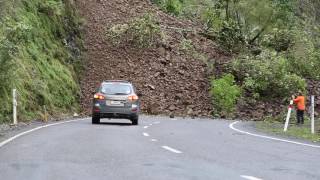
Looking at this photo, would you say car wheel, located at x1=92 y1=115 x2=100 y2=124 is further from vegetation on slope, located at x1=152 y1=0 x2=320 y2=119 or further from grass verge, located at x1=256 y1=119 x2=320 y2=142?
vegetation on slope, located at x1=152 y1=0 x2=320 y2=119

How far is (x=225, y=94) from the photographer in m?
41.4

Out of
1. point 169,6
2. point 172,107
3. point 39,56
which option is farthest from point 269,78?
point 169,6

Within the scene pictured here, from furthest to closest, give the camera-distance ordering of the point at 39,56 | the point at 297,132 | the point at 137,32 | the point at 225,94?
the point at 137,32 < the point at 225,94 < the point at 39,56 < the point at 297,132

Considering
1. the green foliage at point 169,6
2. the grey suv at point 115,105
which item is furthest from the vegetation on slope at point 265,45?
the grey suv at point 115,105

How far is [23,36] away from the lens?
28047 mm

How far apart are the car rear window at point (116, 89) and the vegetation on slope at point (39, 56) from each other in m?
3.76

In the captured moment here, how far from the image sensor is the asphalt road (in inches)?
395

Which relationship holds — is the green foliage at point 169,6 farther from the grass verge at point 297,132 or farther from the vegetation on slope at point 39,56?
the grass verge at point 297,132

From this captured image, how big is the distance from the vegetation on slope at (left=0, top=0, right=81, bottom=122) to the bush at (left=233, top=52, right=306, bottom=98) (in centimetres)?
1173

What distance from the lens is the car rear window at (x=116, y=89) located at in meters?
25.4

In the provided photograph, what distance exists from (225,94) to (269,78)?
4.25m

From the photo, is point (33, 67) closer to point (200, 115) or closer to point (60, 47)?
point (60, 47)

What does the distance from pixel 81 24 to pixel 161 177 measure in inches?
1506

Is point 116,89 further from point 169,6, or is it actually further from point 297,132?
point 169,6
